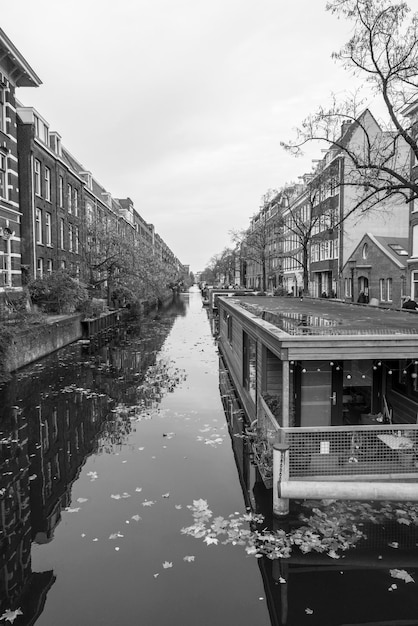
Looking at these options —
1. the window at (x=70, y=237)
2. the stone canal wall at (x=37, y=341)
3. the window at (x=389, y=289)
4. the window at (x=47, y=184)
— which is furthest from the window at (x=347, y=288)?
the window at (x=47, y=184)

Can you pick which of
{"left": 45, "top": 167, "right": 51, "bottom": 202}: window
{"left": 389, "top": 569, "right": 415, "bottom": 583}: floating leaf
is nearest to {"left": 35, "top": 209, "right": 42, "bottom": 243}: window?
{"left": 45, "top": 167, "right": 51, "bottom": 202}: window

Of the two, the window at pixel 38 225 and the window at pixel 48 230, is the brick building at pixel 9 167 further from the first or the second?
the window at pixel 48 230

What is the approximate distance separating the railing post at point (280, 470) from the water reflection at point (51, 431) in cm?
345

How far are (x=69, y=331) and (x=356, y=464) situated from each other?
23.5 m

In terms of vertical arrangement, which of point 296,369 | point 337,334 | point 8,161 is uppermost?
point 8,161

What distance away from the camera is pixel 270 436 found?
27.4ft

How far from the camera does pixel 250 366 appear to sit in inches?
532

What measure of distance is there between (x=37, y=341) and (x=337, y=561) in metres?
18.8

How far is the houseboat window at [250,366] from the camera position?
1252 centimetres

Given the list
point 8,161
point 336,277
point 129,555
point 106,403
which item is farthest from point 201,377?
point 336,277

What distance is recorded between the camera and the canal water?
5625mm

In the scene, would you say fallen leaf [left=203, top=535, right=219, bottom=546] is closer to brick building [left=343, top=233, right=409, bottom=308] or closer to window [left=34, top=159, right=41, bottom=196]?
brick building [left=343, top=233, right=409, bottom=308]

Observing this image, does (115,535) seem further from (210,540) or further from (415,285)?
(415,285)

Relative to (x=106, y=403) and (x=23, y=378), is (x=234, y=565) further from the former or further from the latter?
(x=23, y=378)
